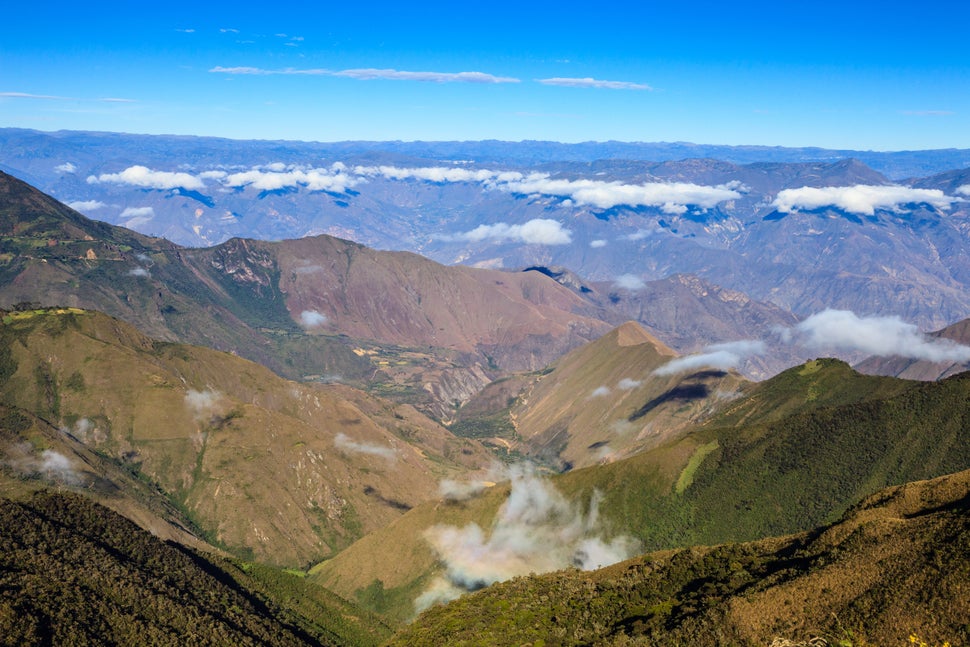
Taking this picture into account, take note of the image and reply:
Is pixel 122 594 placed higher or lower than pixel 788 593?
lower

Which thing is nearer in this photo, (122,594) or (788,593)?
(788,593)

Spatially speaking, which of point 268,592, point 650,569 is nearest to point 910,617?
point 650,569

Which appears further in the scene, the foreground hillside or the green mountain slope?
the green mountain slope

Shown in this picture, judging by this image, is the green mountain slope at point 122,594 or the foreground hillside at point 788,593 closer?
the foreground hillside at point 788,593

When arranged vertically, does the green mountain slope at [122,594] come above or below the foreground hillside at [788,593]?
below

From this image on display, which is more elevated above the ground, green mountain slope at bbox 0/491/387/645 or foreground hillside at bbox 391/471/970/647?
foreground hillside at bbox 391/471/970/647
